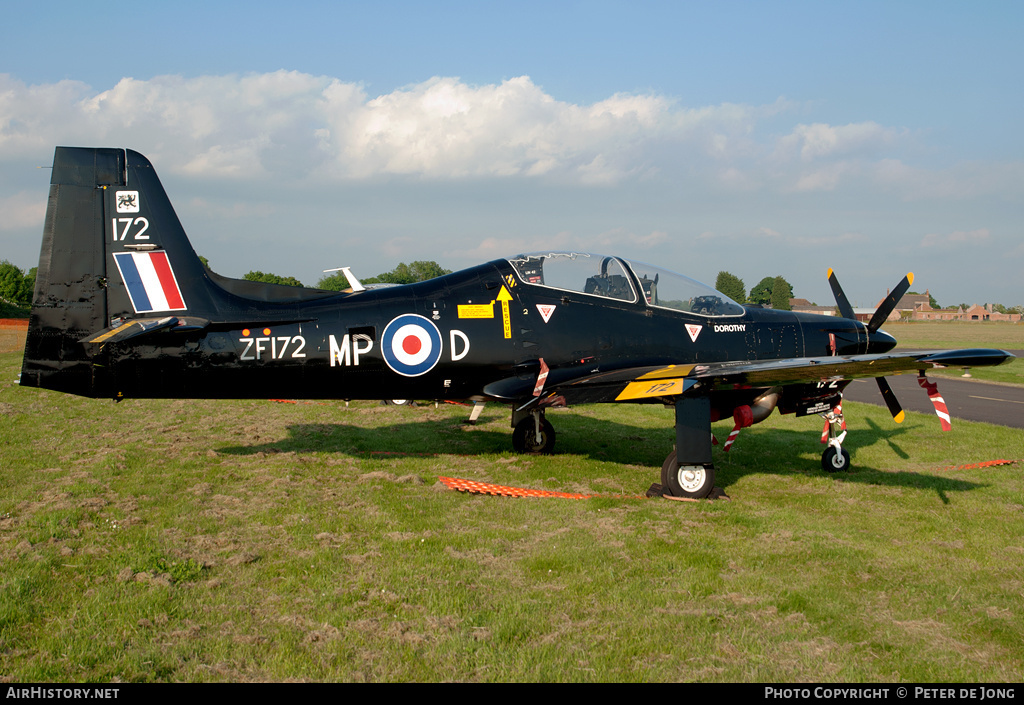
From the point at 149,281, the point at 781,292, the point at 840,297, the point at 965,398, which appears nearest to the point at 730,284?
the point at 781,292

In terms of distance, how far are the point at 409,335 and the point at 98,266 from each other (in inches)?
165

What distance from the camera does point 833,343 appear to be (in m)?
10.2

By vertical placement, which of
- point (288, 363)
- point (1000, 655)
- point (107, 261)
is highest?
point (107, 261)

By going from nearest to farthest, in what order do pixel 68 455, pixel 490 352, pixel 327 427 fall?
pixel 490 352 → pixel 68 455 → pixel 327 427

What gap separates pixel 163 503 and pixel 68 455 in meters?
3.80

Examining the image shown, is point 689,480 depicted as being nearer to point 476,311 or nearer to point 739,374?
point 739,374

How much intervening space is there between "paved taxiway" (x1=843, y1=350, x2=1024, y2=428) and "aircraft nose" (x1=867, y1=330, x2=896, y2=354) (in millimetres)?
2798

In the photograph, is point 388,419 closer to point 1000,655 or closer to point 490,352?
point 490,352

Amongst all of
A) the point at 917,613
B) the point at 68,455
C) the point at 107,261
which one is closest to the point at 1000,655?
the point at 917,613

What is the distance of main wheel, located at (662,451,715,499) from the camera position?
8188 millimetres

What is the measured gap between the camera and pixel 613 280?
966cm

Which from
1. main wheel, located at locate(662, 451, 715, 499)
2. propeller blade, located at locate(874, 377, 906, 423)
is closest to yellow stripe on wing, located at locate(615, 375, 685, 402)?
main wheel, located at locate(662, 451, 715, 499)

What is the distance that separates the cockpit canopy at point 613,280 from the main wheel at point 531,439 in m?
2.96

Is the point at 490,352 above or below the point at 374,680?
above
